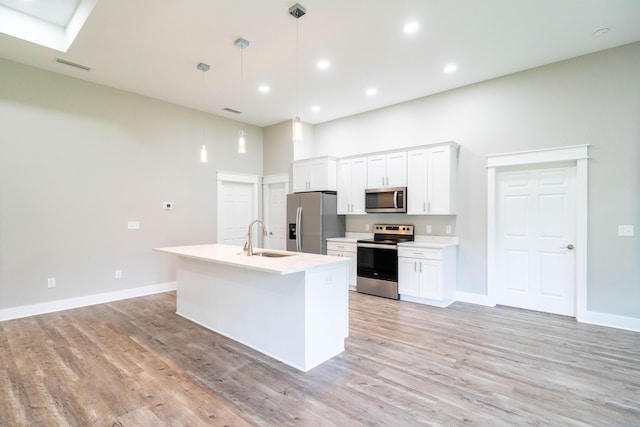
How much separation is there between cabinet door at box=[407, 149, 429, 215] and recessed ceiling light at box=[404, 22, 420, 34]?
6.22ft

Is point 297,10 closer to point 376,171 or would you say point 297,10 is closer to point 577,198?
point 376,171

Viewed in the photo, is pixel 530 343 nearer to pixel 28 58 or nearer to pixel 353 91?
pixel 353 91

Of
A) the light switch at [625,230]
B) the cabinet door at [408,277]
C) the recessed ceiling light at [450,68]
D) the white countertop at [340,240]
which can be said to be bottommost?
the cabinet door at [408,277]

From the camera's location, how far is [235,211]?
6.58 meters

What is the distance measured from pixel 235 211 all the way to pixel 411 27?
469 centimetres

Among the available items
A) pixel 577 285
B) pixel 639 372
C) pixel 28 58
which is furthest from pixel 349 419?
pixel 28 58

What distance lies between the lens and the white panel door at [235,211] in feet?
20.8

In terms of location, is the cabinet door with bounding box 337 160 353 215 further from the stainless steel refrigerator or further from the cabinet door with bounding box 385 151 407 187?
the cabinet door with bounding box 385 151 407 187

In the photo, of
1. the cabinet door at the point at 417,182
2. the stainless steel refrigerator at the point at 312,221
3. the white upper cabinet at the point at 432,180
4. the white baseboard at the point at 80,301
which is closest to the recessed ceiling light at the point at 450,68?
the white upper cabinet at the point at 432,180

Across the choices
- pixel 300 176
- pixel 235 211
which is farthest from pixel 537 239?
pixel 235 211

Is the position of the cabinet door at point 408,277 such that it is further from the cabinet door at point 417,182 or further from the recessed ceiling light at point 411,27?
the recessed ceiling light at point 411,27

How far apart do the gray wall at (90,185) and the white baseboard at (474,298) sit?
4549mm

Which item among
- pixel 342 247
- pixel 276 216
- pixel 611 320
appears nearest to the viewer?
pixel 611 320

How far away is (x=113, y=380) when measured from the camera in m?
2.53
